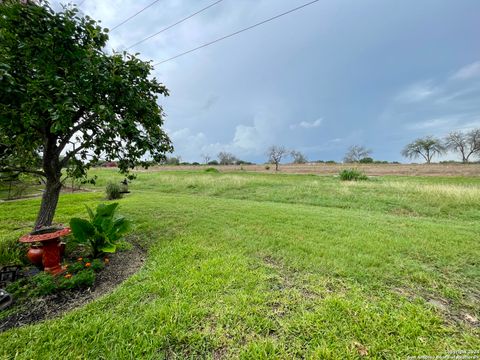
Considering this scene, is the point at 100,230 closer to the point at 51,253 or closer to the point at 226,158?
the point at 51,253

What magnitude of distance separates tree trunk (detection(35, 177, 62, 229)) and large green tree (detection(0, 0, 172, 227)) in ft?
0.04

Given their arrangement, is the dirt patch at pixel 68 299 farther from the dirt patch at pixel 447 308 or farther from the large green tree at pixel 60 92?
the dirt patch at pixel 447 308

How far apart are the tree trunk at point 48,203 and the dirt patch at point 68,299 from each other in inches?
74.9

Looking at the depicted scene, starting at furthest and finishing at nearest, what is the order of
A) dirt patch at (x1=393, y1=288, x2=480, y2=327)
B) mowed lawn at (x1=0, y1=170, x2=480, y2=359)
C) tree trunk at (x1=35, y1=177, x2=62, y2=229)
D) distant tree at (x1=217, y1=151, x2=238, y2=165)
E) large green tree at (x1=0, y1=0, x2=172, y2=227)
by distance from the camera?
distant tree at (x1=217, y1=151, x2=238, y2=165), tree trunk at (x1=35, y1=177, x2=62, y2=229), large green tree at (x1=0, y1=0, x2=172, y2=227), dirt patch at (x1=393, y1=288, x2=480, y2=327), mowed lawn at (x1=0, y1=170, x2=480, y2=359)

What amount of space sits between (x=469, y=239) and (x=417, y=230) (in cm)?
82

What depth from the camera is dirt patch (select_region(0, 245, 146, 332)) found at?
208 cm

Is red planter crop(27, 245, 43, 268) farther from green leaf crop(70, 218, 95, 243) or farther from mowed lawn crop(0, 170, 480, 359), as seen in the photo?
mowed lawn crop(0, 170, 480, 359)

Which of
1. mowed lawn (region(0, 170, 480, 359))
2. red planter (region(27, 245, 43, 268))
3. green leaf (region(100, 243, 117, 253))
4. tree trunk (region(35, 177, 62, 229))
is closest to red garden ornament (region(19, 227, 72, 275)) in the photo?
red planter (region(27, 245, 43, 268))

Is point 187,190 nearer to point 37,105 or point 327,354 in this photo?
point 37,105

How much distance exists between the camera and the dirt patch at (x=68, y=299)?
2076mm

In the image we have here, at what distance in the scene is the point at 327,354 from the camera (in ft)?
5.39

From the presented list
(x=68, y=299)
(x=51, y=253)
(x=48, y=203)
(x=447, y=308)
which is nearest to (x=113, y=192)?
(x=48, y=203)

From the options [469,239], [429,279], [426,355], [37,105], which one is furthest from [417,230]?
[37,105]

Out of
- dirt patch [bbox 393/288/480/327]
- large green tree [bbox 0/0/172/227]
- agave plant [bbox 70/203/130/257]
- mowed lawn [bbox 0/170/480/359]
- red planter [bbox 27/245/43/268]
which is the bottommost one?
dirt patch [bbox 393/288/480/327]
